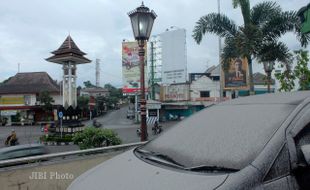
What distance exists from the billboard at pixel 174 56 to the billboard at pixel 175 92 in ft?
11.6

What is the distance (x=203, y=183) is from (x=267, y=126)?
27.3 inches

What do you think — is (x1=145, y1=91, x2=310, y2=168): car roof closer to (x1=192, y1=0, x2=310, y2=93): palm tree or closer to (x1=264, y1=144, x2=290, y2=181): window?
(x1=264, y1=144, x2=290, y2=181): window

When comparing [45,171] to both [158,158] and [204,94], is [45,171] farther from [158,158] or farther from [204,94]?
[204,94]

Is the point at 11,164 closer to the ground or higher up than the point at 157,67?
closer to the ground

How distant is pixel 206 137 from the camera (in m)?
2.60

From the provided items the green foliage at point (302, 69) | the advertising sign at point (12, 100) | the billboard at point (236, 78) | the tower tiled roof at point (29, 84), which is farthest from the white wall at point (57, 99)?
the green foliage at point (302, 69)

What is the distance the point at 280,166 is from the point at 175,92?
164ft

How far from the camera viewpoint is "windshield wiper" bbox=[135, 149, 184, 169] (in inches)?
95.4

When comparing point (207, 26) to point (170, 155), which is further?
point (207, 26)

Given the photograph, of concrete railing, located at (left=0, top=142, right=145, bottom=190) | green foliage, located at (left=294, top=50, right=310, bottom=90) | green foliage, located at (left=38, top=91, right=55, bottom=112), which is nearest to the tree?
green foliage, located at (left=294, top=50, right=310, bottom=90)

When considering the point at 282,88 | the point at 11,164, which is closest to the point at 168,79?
the point at 282,88

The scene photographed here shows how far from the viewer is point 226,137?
2443mm

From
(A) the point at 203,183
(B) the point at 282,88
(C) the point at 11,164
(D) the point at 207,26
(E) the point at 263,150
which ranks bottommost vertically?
(C) the point at 11,164

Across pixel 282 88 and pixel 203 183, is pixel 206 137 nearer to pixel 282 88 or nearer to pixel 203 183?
pixel 203 183
